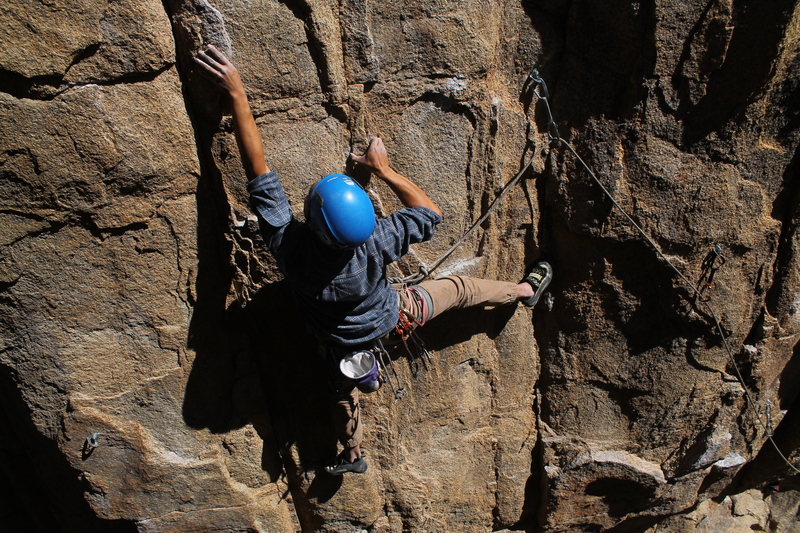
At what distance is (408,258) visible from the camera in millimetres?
2830

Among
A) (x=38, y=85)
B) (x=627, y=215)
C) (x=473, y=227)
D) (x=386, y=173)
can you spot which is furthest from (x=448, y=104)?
(x=38, y=85)

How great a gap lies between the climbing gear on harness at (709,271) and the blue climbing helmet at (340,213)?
2032 mm

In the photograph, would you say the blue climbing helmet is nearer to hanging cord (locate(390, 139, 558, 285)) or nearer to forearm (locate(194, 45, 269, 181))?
forearm (locate(194, 45, 269, 181))

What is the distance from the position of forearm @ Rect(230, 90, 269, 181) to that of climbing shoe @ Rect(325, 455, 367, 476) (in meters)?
1.82

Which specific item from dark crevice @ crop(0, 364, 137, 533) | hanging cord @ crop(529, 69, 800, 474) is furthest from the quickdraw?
dark crevice @ crop(0, 364, 137, 533)

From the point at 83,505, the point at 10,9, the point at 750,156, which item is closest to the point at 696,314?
the point at 750,156

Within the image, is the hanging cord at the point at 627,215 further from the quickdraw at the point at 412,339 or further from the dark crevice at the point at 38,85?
the dark crevice at the point at 38,85

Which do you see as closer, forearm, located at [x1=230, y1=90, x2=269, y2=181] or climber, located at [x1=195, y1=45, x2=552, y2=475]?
climber, located at [x1=195, y1=45, x2=552, y2=475]

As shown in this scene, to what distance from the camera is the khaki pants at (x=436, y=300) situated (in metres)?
2.65

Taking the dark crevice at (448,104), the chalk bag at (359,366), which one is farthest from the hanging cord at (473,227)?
the chalk bag at (359,366)

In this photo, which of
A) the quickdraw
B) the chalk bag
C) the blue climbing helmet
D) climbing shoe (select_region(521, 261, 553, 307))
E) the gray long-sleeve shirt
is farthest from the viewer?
climbing shoe (select_region(521, 261, 553, 307))

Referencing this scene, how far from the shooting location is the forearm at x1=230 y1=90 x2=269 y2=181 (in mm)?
2172

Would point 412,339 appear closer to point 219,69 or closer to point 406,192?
point 406,192

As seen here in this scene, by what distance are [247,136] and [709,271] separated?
2.56 metres
